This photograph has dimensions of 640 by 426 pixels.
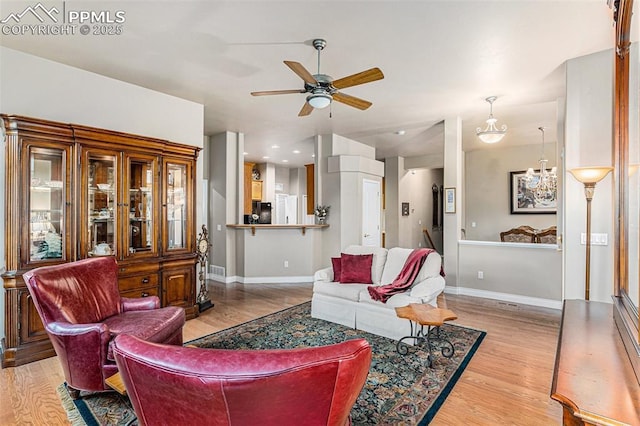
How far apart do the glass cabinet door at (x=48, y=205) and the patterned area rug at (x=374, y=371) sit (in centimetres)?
128

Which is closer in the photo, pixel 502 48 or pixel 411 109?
pixel 502 48

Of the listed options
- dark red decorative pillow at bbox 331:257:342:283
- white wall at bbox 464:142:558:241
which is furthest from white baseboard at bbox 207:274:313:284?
white wall at bbox 464:142:558:241

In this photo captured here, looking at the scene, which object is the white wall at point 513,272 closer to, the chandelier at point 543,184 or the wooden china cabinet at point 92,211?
the chandelier at point 543,184

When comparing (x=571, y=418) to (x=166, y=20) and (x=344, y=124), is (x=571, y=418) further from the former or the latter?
(x=344, y=124)

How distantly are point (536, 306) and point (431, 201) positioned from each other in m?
6.64

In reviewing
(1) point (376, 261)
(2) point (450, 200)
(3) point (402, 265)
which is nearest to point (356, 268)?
(1) point (376, 261)

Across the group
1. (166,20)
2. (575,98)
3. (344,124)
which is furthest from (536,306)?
(166,20)

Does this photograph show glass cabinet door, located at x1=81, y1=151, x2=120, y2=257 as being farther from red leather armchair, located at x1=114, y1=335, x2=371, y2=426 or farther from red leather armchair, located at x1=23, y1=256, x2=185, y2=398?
red leather armchair, located at x1=114, y1=335, x2=371, y2=426

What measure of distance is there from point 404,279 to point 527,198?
229 inches

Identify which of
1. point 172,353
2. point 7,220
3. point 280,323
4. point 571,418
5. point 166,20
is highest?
point 166,20

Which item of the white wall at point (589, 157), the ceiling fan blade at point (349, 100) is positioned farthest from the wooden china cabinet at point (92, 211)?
the white wall at point (589, 157)

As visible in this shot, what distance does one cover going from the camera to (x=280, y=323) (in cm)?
391

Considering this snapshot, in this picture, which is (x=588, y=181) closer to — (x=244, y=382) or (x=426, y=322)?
(x=426, y=322)

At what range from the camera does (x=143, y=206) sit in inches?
151
